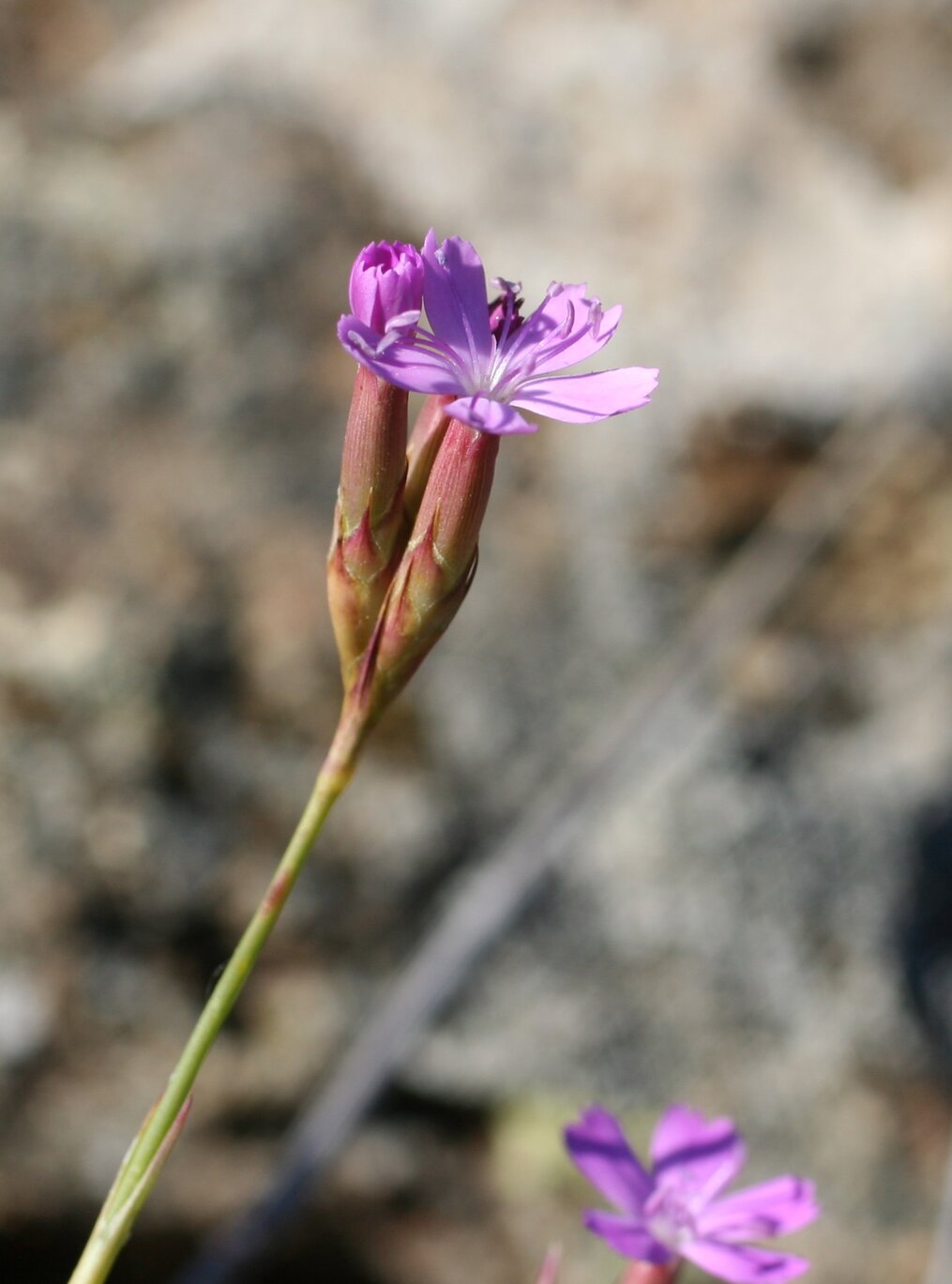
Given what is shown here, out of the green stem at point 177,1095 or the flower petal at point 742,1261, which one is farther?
the flower petal at point 742,1261

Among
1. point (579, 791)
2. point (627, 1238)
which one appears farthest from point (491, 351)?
point (579, 791)

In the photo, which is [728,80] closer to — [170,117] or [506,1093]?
[170,117]

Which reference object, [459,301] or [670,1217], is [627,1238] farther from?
[459,301]

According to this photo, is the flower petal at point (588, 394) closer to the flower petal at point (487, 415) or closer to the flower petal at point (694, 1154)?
the flower petal at point (487, 415)

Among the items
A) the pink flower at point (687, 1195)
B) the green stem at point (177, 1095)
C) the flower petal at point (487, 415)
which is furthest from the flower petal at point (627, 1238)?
the flower petal at point (487, 415)

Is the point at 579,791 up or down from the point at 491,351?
up

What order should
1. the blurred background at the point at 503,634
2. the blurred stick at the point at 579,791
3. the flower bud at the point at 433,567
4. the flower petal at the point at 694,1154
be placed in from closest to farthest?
1. the flower bud at the point at 433,567
2. the flower petal at the point at 694,1154
3. the blurred stick at the point at 579,791
4. the blurred background at the point at 503,634

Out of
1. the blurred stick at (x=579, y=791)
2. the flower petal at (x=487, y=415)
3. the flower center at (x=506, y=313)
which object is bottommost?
the flower petal at (x=487, y=415)

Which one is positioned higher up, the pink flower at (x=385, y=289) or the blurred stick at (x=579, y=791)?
the blurred stick at (x=579, y=791)

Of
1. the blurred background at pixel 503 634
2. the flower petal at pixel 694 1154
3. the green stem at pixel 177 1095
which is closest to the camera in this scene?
the green stem at pixel 177 1095
